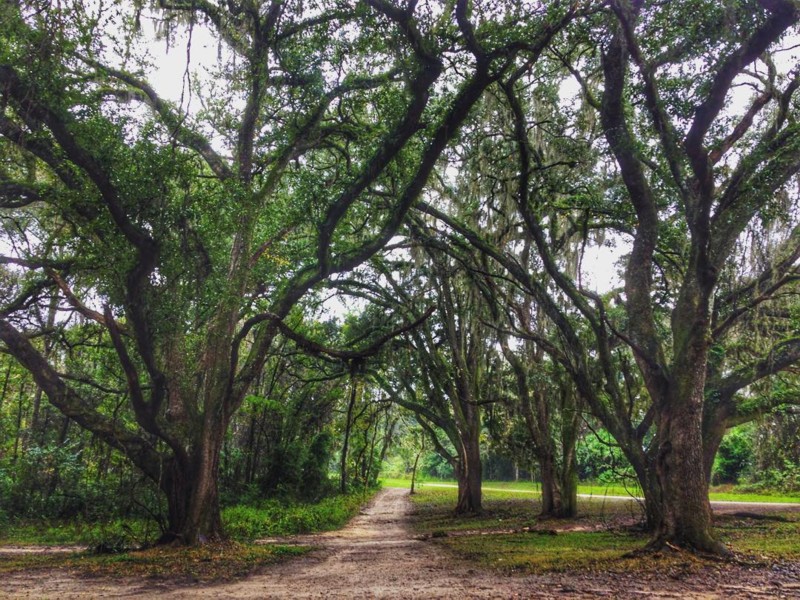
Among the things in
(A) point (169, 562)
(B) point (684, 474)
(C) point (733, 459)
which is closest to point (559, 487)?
(B) point (684, 474)

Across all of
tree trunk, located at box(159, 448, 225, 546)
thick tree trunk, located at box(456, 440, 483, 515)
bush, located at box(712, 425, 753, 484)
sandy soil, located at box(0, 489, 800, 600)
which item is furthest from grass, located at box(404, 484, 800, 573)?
bush, located at box(712, 425, 753, 484)

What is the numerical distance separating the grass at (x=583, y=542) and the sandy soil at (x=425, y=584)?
0.49m

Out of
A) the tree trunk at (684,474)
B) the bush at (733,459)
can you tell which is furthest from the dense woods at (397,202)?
the bush at (733,459)

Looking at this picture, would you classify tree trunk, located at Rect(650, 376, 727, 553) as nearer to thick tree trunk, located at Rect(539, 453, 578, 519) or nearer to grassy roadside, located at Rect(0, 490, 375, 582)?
grassy roadside, located at Rect(0, 490, 375, 582)

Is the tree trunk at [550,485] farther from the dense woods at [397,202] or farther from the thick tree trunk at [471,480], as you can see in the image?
the thick tree trunk at [471,480]

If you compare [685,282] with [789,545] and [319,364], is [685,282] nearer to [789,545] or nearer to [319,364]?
[789,545]

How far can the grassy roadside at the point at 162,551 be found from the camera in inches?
291

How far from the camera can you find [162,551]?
28.6ft

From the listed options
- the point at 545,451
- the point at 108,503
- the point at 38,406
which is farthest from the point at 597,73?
the point at 38,406

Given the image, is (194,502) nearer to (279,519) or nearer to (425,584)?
(425,584)

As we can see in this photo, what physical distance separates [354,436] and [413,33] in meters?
22.5

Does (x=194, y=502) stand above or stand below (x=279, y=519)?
above

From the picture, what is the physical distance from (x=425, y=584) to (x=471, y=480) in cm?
1104

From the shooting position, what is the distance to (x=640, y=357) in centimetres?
814
